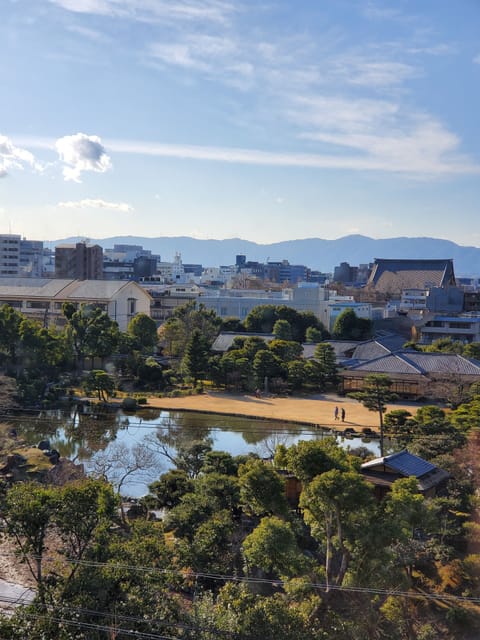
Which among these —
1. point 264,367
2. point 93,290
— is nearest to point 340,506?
point 264,367

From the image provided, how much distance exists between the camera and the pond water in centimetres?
1244

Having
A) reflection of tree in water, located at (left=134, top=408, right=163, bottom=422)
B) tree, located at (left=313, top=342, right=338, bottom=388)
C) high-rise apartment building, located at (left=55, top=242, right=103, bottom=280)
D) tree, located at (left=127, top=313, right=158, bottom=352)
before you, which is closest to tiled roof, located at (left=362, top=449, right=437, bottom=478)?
reflection of tree in water, located at (left=134, top=408, right=163, bottom=422)

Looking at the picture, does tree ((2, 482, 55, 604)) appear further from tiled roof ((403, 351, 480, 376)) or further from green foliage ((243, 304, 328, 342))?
green foliage ((243, 304, 328, 342))

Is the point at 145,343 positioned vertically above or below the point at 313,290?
below

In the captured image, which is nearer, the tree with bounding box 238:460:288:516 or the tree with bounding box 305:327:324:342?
the tree with bounding box 238:460:288:516

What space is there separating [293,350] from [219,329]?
5443 millimetres

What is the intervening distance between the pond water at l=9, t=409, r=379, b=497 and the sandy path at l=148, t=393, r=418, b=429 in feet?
1.27

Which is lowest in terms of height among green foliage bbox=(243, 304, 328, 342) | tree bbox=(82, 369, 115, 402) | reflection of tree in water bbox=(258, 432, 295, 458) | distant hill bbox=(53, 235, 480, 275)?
reflection of tree in water bbox=(258, 432, 295, 458)

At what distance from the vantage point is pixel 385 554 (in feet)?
18.8

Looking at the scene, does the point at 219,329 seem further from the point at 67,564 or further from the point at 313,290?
the point at 67,564

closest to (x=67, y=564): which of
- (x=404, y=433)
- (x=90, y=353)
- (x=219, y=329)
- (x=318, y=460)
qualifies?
(x=318, y=460)

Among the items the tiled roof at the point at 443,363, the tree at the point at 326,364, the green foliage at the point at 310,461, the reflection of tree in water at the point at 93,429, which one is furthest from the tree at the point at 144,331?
the green foliage at the point at 310,461

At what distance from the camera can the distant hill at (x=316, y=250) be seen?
16500 cm

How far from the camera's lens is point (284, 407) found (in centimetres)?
1659
